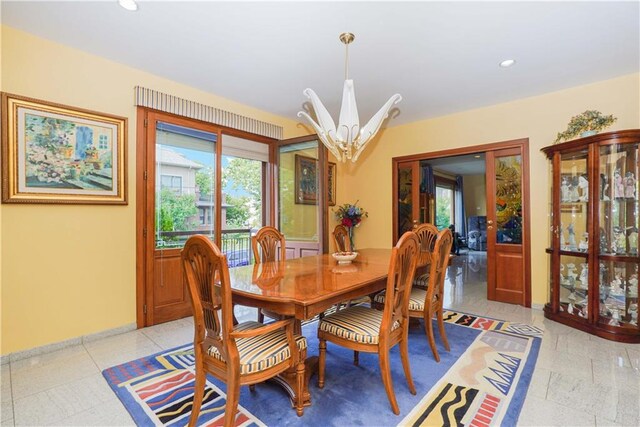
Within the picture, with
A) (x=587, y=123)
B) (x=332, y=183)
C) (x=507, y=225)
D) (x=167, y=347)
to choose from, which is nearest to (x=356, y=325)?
(x=167, y=347)

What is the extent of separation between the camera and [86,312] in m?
2.77

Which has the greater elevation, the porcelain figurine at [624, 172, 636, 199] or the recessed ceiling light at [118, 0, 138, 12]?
the recessed ceiling light at [118, 0, 138, 12]

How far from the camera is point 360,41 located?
255cm

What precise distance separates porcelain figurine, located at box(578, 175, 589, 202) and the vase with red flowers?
290 centimetres

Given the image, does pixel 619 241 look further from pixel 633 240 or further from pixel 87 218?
pixel 87 218

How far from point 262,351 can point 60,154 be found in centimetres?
256

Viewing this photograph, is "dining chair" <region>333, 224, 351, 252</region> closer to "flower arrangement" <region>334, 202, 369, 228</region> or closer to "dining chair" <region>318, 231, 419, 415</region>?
"dining chair" <region>318, 231, 419, 415</region>

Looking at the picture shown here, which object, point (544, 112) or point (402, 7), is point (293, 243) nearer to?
point (402, 7)

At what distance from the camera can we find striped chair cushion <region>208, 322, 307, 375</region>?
148 centimetres

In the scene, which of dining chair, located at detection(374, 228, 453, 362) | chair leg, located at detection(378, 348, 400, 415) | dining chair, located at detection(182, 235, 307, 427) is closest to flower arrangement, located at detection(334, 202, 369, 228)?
dining chair, located at detection(374, 228, 453, 362)

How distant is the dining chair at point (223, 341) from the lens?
1.40m

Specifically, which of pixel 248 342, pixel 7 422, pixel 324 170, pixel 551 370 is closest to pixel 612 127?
pixel 551 370

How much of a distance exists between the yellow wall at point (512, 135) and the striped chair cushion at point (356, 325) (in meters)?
2.96

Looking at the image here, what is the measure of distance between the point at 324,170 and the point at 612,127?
3.18 metres
